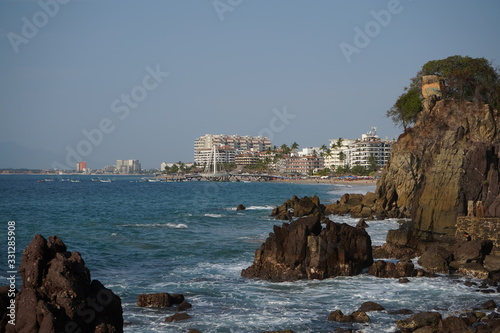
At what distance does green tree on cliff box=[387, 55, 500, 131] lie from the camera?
54022 millimetres

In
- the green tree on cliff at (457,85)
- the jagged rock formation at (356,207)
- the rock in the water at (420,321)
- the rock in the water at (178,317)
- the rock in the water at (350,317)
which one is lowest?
the rock in the water at (178,317)

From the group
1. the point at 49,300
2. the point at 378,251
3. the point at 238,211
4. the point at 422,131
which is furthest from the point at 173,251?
the point at 238,211

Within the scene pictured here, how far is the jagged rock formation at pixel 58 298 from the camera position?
35.3ft

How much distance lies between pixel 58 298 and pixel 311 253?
15688 millimetres

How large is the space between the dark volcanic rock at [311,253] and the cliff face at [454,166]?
28.7ft

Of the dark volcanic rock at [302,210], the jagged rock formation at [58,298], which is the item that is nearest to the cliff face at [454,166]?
the dark volcanic rock at [302,210]

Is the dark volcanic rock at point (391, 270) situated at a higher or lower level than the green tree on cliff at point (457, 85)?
lower

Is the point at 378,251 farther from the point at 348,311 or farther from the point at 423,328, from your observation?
the point at 423,328

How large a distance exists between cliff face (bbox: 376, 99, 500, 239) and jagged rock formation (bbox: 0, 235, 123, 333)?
79.2 feet

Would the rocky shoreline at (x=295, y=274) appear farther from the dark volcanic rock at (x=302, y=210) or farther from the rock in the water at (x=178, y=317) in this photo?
the dark volcanic rock at (x=302, y=210)

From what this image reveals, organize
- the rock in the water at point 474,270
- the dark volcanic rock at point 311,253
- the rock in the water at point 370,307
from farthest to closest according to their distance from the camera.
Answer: the dark volcanic rock at point 311,253 < the rock in the water at point 474,270 < the rock in the water at point 370,307

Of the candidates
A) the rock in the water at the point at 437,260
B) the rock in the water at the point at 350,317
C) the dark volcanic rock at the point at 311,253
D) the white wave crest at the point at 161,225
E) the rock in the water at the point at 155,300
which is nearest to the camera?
the rock in the water at the point at 350,317

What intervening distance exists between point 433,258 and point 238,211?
41484 millimetres

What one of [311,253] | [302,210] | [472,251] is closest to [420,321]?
[311,253]
